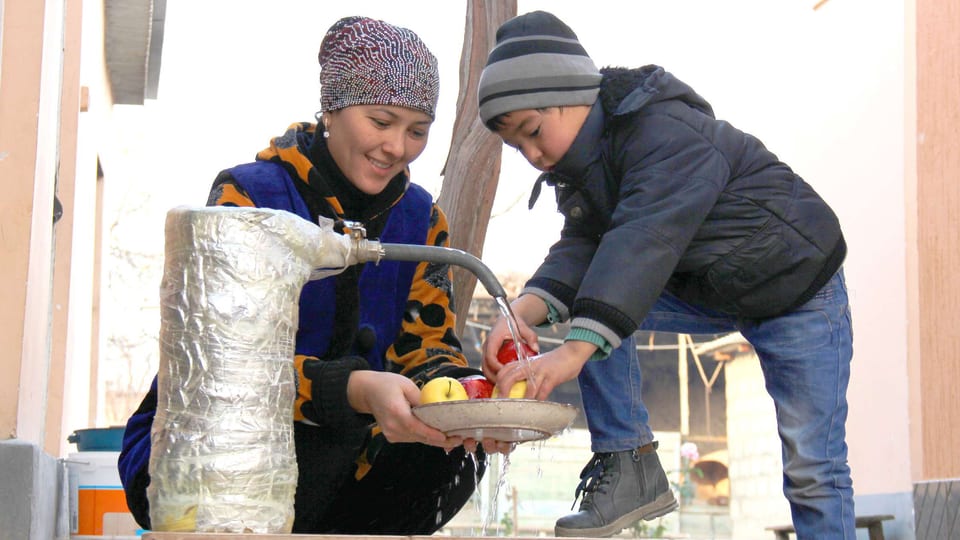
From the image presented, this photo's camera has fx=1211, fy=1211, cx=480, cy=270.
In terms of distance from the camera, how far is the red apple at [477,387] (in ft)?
8.76

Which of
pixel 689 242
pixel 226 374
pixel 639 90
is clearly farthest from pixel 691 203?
pixel 226 374

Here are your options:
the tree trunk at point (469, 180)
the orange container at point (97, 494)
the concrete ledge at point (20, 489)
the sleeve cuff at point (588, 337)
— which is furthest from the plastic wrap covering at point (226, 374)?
the orange container at point (97, 494)

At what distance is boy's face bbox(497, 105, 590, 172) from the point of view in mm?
2986

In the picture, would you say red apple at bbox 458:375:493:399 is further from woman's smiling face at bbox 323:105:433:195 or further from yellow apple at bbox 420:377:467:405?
woman's smiling face at bbox 323:105:433:195

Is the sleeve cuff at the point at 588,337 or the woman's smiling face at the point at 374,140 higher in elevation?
the woman's smiling face at the point at 374,140

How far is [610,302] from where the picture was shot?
8.47 ft

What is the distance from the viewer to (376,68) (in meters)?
2.96

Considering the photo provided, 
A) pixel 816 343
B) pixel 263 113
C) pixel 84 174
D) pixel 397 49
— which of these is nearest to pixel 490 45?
pixel 397 49

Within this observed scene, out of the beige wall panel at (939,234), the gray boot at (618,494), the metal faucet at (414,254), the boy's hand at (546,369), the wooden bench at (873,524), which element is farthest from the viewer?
the wooden bench at (873,524)

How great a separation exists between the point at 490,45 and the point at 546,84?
1.46 m

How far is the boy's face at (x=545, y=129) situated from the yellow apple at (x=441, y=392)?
788 millimetres

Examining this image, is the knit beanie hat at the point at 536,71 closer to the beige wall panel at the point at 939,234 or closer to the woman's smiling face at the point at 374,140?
the woman's smiling face at the point at 374,140

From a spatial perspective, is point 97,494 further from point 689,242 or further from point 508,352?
point 689,242

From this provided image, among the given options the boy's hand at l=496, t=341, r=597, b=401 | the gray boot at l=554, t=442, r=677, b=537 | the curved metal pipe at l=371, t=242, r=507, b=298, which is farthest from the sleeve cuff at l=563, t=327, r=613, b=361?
the gray boot at l=554, t=442, r=677, b=537
